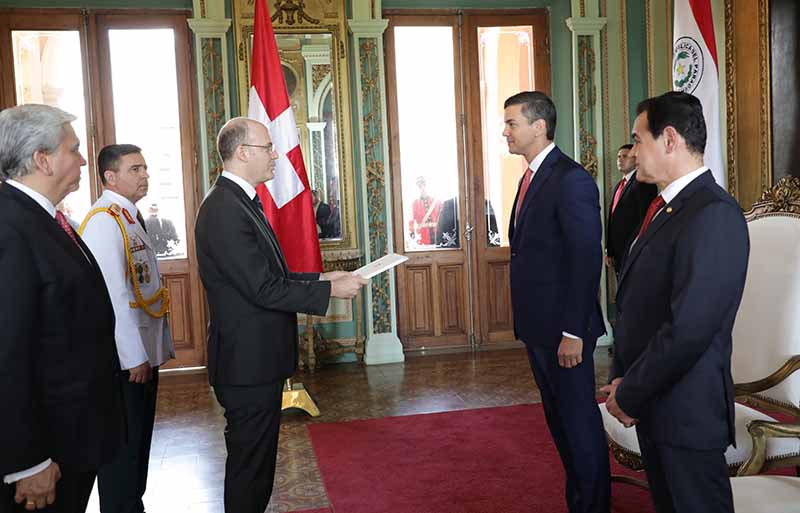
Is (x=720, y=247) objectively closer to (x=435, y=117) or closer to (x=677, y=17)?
(x=677, y=17)

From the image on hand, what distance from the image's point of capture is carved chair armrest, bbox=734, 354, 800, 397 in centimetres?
248

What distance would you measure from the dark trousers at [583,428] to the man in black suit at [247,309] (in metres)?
0.83

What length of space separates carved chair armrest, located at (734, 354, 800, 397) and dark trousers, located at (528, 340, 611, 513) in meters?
0.50

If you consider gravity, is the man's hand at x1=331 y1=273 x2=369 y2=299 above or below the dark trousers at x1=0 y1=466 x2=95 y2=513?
above

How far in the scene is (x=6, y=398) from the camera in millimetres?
1668

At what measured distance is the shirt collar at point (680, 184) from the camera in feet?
6.23

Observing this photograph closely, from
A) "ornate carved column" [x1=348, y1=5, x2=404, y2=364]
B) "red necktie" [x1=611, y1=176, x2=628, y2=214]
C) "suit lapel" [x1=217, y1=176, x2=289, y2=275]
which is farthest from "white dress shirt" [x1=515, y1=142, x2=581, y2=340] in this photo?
"ornate carved column" [x1=348, y1=5, x2=404, y2=364]

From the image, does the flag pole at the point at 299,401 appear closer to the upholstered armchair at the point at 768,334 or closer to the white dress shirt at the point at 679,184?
the upholstered armchair at the point at 768,334

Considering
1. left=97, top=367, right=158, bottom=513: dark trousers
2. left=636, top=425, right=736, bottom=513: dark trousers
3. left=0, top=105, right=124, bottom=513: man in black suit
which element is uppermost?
left=0, top=105, right=124, bottom=513: man in black suit

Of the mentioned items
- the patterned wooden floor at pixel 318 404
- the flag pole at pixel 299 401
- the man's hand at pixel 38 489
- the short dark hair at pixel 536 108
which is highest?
the short dark hair at pixel 536 108

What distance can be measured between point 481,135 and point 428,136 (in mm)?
480

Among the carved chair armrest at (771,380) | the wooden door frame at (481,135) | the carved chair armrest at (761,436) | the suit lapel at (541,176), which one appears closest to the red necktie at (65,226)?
the suit lapel at (541,176)

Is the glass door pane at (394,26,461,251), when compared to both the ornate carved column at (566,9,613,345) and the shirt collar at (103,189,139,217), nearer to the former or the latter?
the ornate carved column at (566,9,613,345)

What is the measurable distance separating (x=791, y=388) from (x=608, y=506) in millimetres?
769
